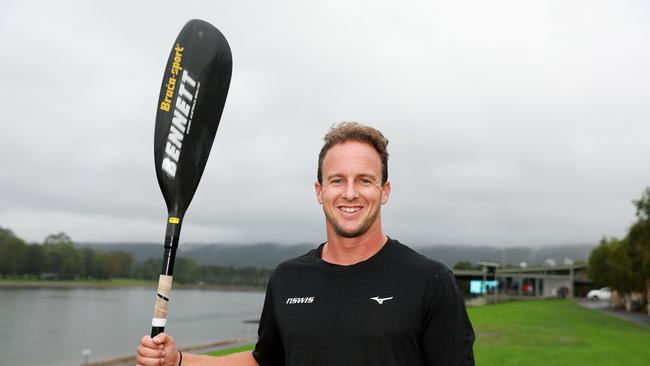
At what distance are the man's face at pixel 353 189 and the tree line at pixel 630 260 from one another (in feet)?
99.7

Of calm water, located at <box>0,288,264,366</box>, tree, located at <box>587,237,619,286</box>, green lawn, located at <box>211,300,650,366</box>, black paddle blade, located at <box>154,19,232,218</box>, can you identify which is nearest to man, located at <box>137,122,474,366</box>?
black paddle blade, located at <box>154,19,232,218</box>

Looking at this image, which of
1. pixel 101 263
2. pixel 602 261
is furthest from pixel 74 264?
pixel 602 261

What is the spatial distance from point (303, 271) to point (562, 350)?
54.5ft

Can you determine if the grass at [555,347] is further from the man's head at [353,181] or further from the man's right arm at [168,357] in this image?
the man's head at [353,181]

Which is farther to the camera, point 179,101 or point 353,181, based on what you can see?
point 179,101

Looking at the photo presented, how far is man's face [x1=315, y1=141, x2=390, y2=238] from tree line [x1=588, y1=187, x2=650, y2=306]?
30.4 metres

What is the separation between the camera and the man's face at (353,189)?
2555mm

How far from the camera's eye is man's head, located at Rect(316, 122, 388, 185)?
2.60m

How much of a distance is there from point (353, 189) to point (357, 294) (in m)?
0.44

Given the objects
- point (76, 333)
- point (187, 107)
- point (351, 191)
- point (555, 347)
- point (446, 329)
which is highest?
point (187, 107)

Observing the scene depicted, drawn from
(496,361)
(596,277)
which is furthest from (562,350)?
(596,277)

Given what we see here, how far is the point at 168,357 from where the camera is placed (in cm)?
282

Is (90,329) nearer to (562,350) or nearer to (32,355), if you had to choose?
(32,355)

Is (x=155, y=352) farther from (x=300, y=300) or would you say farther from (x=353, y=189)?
(x=353, y=189)
